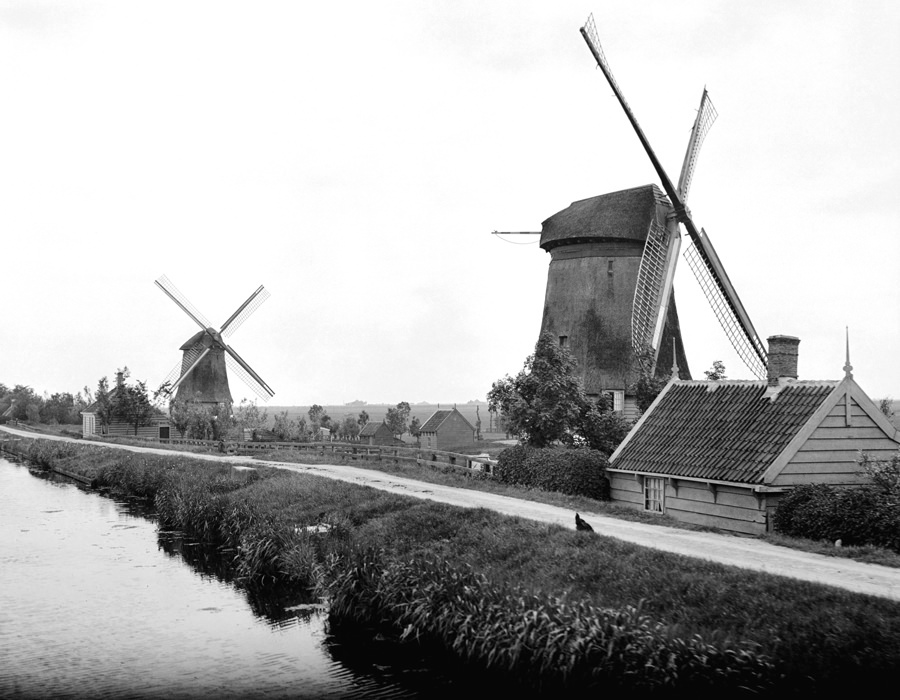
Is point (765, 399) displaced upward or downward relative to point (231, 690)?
upward

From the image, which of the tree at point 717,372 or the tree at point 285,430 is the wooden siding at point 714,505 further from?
the tree at point 285,430

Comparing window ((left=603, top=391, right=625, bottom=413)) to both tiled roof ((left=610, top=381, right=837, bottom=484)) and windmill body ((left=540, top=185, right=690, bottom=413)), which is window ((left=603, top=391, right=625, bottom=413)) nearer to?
windmill body ((left=540, top=185, right=690, bottom=413))

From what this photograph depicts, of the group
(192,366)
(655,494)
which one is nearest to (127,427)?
(192,366)

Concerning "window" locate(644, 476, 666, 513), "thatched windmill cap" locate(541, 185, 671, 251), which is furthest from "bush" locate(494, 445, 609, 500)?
"thatched windmill cap" locate(541, 185, 671, 251)

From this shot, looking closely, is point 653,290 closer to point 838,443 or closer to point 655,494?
point 655,494

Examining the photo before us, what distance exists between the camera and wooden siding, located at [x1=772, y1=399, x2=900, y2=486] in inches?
718

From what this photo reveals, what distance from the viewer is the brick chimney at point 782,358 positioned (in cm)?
2073

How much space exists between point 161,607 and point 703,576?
10027mm

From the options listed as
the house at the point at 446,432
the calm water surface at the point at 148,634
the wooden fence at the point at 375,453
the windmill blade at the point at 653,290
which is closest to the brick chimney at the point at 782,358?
the wooden fence at the point at 375,453

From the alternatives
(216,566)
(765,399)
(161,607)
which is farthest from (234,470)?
(765,399)

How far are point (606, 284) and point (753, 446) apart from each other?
1678cm

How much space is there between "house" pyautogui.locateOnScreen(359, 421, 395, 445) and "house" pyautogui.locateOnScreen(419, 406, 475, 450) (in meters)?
3.22

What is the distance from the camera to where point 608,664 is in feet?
36.8

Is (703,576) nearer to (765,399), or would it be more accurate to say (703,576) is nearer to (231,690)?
(231,690)
